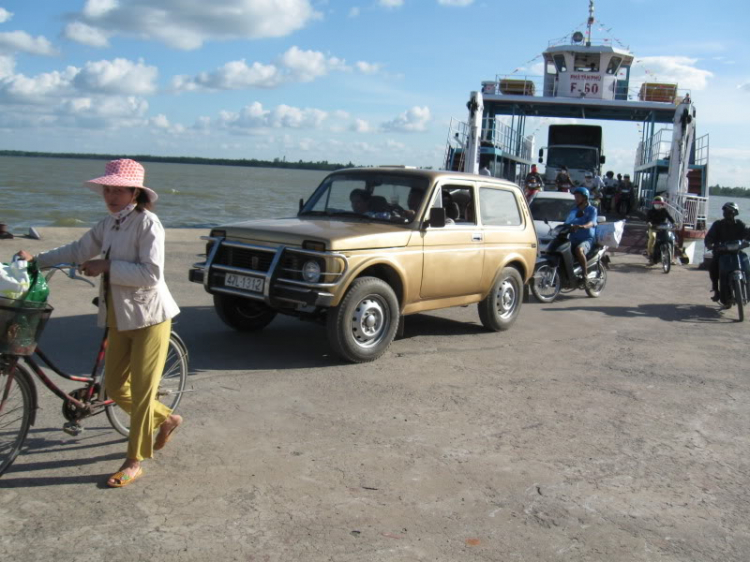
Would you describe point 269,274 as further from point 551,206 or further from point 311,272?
point 551,206

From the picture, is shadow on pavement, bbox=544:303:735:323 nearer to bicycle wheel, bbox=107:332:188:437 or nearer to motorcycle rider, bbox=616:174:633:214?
bicycle wheel, bbox=107:332:188:437

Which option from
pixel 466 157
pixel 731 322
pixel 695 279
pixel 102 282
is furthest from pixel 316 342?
pixel 466 157

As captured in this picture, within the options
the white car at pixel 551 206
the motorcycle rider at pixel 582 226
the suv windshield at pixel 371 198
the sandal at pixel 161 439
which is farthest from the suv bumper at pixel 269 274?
the white car at pixel 551 206

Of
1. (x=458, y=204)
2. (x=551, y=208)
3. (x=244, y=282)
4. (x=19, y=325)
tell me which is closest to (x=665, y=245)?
(x=551, y=208)

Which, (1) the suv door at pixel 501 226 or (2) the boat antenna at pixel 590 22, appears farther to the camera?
(2) the boat antenna at pixel 590 22

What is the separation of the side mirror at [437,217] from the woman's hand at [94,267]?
406cm

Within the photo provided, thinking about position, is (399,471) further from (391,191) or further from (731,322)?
(731,322)

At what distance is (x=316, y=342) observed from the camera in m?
7.85

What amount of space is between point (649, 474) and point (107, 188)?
11.8ft

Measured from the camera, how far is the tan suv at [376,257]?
265 inches

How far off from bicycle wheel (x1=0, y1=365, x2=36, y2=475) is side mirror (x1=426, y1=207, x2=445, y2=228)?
172 inches

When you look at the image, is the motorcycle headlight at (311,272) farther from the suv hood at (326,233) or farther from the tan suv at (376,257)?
the suv hood at (326,233)

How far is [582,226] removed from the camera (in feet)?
38.2

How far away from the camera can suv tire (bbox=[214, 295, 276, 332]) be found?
25.7 ft
